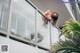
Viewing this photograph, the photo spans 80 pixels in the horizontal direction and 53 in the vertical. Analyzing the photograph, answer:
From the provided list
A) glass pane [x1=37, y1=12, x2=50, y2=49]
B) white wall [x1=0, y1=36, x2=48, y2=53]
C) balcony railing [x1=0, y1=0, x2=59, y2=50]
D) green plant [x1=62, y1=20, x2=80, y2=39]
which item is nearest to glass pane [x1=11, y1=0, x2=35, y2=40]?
balcony railing [x1=0, y1=0, x2=59, y2=50]

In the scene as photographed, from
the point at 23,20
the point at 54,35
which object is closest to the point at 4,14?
the point at 23,20

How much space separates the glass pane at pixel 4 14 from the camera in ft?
9.50

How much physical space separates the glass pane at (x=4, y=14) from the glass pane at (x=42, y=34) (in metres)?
1.58

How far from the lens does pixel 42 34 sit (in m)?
4.84

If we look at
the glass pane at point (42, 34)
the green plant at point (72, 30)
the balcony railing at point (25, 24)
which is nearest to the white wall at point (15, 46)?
the balcony railing at point (25, 24)

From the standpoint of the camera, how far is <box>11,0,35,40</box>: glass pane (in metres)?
3.32

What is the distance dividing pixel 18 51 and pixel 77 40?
1831mm

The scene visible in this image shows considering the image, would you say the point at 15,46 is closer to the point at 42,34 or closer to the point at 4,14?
the point at 4,14

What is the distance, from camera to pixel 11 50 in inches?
114

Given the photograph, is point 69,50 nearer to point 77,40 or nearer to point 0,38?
point 77,40

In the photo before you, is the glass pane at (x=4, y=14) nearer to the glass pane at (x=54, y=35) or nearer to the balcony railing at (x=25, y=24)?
the balcony railing at (x=25, y=24)

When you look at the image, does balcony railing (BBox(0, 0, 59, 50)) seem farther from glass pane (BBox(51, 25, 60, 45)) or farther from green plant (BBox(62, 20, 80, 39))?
green plant (BBox(62, 20, 80, 39))

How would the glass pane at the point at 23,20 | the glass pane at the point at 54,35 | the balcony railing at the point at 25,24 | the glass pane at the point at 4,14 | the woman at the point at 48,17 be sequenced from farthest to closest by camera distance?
the glass pane at the point at 54,35 < the woman at the point at 48,17 < the glass pane at the point at 23,20 < the balcony railing at the point at 25,24 < the glass pane at the point at 4,14

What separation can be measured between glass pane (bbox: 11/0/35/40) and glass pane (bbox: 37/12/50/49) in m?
0.37
